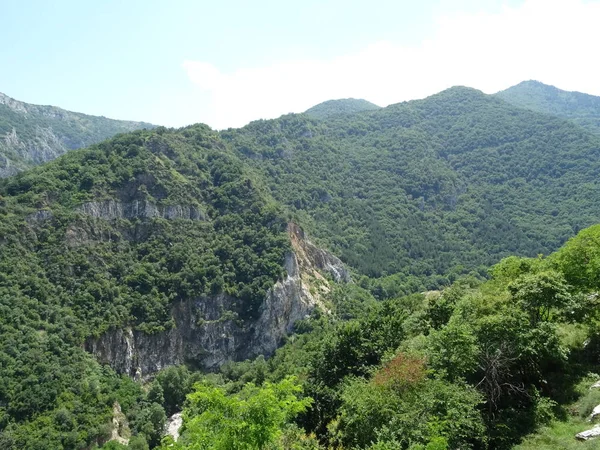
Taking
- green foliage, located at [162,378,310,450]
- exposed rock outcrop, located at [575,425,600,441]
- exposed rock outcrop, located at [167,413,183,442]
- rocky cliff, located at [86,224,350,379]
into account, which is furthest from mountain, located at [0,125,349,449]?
exposed rock outcrop, located at [575,425,600,441]

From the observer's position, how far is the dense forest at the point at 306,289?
1972cm

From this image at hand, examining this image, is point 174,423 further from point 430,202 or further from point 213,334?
point 430,202

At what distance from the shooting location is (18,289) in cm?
7212

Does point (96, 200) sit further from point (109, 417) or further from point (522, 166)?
point (522, 166)

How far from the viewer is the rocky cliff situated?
7994 cm

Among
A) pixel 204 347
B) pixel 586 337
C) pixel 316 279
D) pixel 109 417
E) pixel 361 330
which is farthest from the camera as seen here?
pixel 316 279

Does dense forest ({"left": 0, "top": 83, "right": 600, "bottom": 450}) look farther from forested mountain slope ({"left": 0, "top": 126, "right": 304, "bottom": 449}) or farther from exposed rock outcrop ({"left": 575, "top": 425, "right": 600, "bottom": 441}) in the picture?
exposed rock outcrop ({"left": 575, "top": 425, "right": 600, "bottom": 441})

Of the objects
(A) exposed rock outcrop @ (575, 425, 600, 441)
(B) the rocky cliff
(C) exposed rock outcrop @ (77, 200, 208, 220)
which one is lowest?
(B) the rocky cliff

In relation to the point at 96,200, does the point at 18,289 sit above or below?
below

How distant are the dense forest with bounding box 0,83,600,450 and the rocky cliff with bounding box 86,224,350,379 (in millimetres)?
952

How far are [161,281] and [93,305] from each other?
16.1m

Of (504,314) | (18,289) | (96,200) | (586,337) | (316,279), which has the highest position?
(96,200)

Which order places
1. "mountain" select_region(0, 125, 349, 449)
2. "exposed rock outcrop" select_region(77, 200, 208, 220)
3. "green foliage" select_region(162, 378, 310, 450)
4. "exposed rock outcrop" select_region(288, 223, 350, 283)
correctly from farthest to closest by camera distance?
"exposed rock outcrop" select_region(288, 223, 350, 283) < "exposed rock outcrop" select_region(77, 200, 208, 220) < "mountain" select_region(0, 125, 349, 449) < "green foliage" select_region(162, 378, 310, 450)

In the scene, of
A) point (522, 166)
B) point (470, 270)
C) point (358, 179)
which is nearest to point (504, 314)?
point (470, 270)
